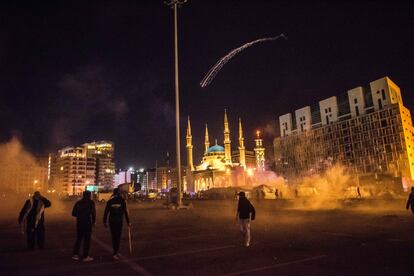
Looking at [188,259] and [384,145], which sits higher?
[384,145]

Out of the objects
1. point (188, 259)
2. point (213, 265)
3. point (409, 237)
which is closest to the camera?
point (213, 265)

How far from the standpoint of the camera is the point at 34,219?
9.81 m

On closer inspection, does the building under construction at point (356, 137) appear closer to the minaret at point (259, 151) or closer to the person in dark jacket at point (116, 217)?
the minaret at point (259, 151)

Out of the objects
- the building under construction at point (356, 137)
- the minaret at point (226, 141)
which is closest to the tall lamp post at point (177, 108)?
the building under construction at point (356, 137)

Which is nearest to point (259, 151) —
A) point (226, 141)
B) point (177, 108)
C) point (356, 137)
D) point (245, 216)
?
point (226, 141)

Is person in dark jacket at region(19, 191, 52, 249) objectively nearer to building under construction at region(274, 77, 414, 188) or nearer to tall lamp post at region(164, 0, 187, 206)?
tall lamp post at region(164, 0, 187, 206)

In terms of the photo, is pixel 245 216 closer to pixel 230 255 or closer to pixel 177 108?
pixel 230 255

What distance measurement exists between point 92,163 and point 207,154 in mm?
63531

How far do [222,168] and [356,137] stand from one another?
2025 inches

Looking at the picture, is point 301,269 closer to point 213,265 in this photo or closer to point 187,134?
point 213,265

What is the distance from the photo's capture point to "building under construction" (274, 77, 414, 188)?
80625 mm

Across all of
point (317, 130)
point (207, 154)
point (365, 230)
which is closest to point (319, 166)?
point (317, 130)

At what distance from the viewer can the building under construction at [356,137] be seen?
3174 inches

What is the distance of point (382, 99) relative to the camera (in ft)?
281
